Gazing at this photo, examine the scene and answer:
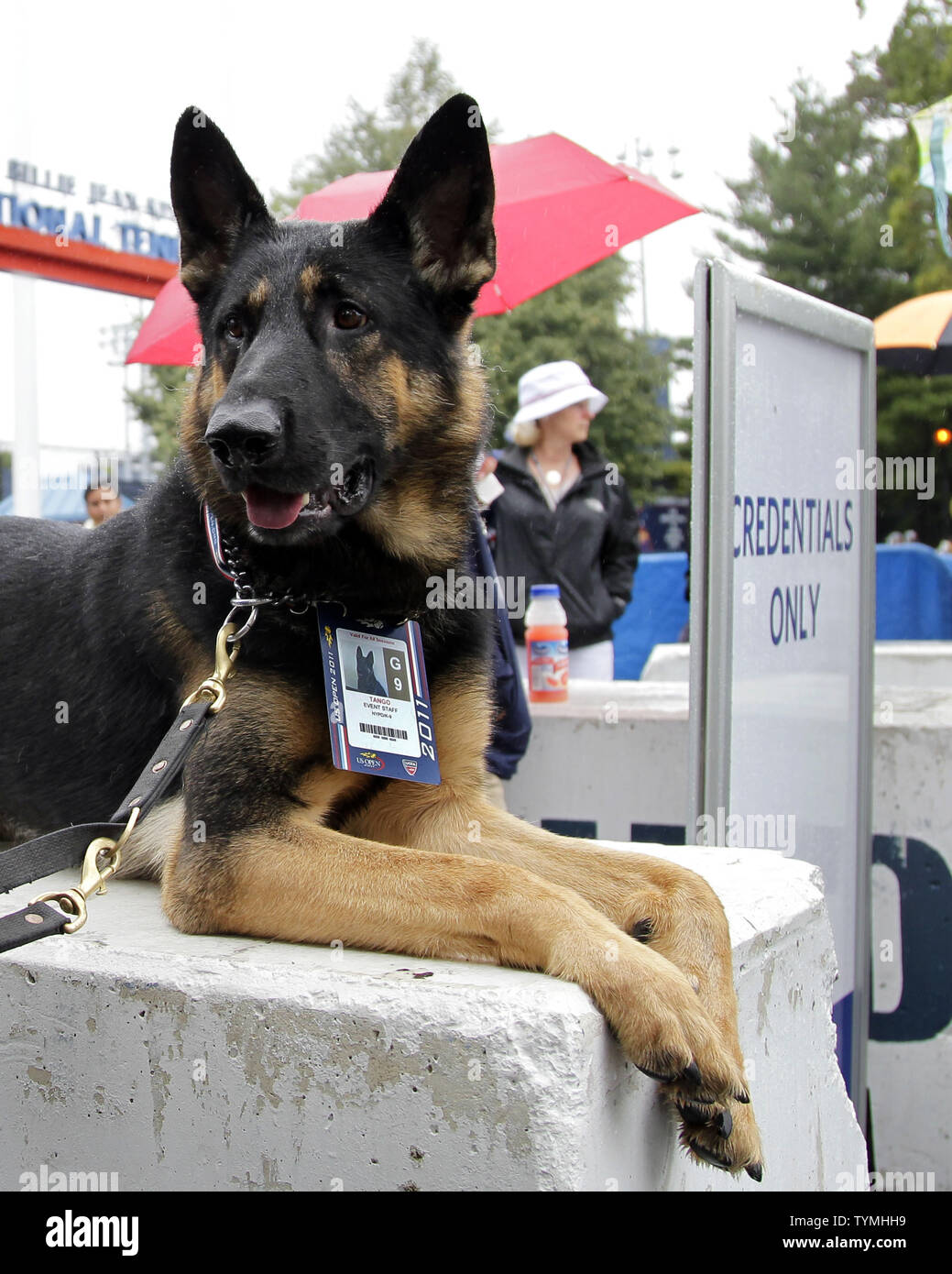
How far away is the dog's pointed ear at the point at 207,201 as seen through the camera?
8.68 feet

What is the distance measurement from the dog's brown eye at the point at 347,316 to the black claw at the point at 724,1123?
67.0 inches

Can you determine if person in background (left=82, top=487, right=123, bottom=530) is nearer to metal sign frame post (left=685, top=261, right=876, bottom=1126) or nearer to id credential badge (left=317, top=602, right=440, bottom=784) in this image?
metal sign frame post (left=685, top=261, right=876, bottom=1126)

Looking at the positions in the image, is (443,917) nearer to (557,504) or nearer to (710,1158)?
(710,1158)

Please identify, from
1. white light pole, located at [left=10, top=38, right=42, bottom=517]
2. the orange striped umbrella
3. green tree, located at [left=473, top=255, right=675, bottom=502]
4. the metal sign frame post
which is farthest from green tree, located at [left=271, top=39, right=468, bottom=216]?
the metal sign frame post

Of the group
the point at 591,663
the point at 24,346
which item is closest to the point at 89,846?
the point at 591,663

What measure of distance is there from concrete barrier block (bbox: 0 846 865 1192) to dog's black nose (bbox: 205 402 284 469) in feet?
2.96

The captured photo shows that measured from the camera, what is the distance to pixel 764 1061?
2354 mm

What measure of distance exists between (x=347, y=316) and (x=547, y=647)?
3145 mm

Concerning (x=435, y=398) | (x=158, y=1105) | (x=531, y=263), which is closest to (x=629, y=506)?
(x=531, y=263)

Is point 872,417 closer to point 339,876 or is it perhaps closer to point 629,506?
point 629,506

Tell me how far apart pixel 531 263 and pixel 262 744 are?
156 inches

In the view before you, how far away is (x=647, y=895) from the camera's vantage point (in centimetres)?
236

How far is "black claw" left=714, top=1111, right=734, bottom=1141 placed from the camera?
1.92 m

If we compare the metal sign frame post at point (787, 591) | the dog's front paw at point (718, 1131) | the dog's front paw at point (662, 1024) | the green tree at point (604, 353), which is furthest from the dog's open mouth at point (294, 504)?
the green tree at point (604, 353)
